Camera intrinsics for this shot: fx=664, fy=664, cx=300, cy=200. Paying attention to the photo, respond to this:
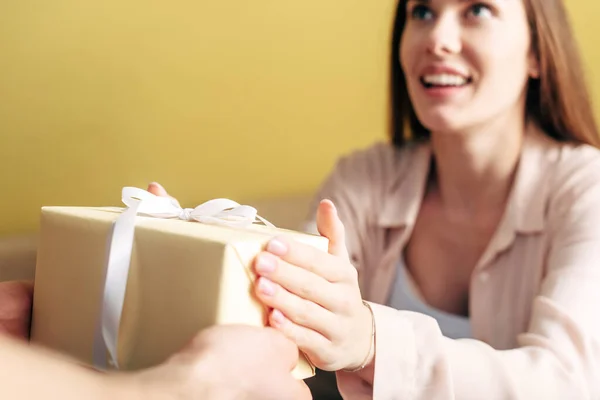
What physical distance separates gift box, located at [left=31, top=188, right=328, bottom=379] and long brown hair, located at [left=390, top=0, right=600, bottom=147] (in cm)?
55

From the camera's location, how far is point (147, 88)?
106cm

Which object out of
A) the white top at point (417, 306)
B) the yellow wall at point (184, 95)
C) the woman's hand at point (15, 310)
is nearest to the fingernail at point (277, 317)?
the woman's hand at point (15, 310)

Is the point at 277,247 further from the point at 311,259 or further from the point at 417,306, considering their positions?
the point at 417,306

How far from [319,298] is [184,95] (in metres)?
0.70

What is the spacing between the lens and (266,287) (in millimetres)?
436

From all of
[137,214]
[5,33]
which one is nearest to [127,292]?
[137,214]

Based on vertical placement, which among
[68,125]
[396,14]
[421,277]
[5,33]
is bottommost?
[421,277]

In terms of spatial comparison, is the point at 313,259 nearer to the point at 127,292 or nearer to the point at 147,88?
the point at 127,292

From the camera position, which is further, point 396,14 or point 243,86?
point 243,86

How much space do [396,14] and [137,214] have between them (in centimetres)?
61

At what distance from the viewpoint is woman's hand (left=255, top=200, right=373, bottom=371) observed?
444mm

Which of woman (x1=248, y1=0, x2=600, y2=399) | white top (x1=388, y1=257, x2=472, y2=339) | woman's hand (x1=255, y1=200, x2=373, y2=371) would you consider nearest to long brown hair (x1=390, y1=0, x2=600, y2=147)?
woman (x1=248, y1=0, x2=600, y2=399)

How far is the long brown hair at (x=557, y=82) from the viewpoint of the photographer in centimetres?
88

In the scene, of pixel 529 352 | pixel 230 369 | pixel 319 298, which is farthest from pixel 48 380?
pixel 529 352
